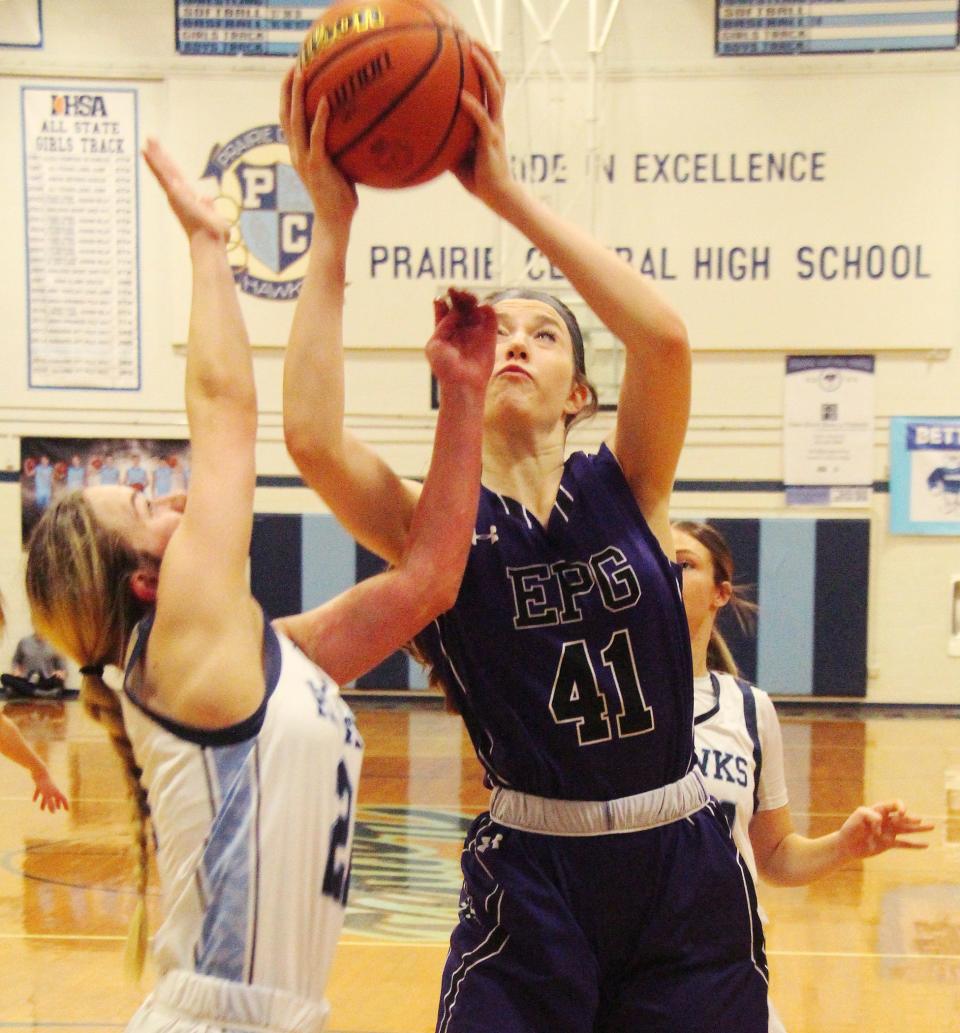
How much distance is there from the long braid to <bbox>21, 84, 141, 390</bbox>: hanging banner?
7459 millimetres

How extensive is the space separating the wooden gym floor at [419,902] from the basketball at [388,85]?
8.36 feet

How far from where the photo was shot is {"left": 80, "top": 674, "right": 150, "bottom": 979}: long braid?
1.84 meters

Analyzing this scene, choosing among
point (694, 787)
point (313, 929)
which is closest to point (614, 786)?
point (694, 787)

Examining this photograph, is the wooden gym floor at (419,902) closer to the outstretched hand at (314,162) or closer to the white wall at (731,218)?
the white wall at (731,218)

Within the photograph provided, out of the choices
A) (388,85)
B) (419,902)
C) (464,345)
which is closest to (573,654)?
(464,345)

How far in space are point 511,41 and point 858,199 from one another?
2625 mm

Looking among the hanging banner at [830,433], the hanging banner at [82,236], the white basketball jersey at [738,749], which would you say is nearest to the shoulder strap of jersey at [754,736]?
the white basketball jersey at [738,749]

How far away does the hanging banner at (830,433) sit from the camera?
870 centimetres

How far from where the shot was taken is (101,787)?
641cm

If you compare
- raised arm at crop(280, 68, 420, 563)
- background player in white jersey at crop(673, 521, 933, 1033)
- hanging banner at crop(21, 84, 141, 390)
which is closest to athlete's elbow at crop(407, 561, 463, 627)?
raised arm at crop(280, 68, 420, 563)

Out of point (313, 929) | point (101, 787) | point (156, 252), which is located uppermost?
point (156, 252)

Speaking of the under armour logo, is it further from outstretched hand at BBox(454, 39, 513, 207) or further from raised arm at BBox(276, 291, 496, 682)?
outstretched hand at BBox(454, 39, 513, 207)

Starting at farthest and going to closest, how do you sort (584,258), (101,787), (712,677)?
(101,787), (712,677), (584,258)

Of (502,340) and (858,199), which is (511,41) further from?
(502,340)
